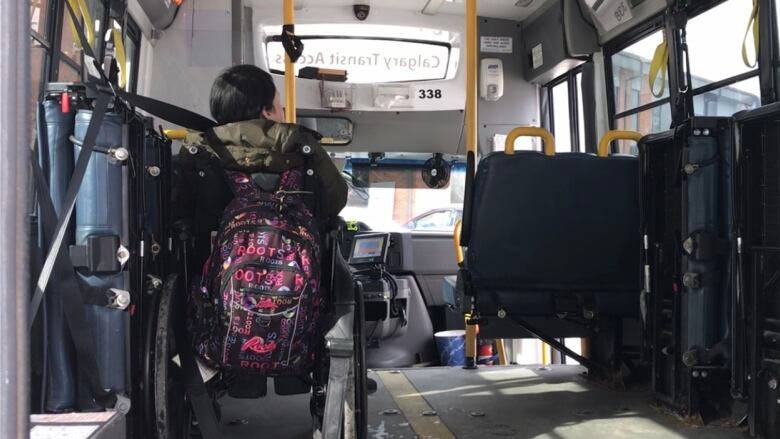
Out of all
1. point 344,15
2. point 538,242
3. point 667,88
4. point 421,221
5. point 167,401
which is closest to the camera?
point 167,401

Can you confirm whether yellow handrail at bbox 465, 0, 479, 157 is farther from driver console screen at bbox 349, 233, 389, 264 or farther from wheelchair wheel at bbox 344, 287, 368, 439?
driver console screen at bbox 349, 233, 389, 264

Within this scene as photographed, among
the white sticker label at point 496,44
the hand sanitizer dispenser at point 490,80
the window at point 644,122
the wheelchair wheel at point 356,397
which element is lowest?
the wheelchair wheel at point 356,397

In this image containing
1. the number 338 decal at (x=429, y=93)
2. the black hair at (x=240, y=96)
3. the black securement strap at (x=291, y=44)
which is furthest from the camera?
the number 338 decal at (x=429, y=93)

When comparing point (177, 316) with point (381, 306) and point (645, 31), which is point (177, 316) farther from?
point (645, 31)

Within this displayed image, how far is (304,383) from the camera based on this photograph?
2504 mm

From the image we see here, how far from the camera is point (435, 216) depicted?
20.1 feet

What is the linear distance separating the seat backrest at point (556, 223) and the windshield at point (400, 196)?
2251mm

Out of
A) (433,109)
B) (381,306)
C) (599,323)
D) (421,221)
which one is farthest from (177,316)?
(421,221)

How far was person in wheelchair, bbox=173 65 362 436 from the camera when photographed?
213 centimetres

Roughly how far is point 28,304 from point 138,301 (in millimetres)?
1330

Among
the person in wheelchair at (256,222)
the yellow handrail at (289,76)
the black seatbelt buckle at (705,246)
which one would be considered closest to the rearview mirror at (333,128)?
the yellow handrail at (289,76)

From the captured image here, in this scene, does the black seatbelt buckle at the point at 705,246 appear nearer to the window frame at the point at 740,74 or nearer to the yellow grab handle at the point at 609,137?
the window frame at the point at 740,74

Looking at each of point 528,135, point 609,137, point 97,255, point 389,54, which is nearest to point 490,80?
point 389,54

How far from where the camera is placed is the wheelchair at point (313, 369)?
212cm
